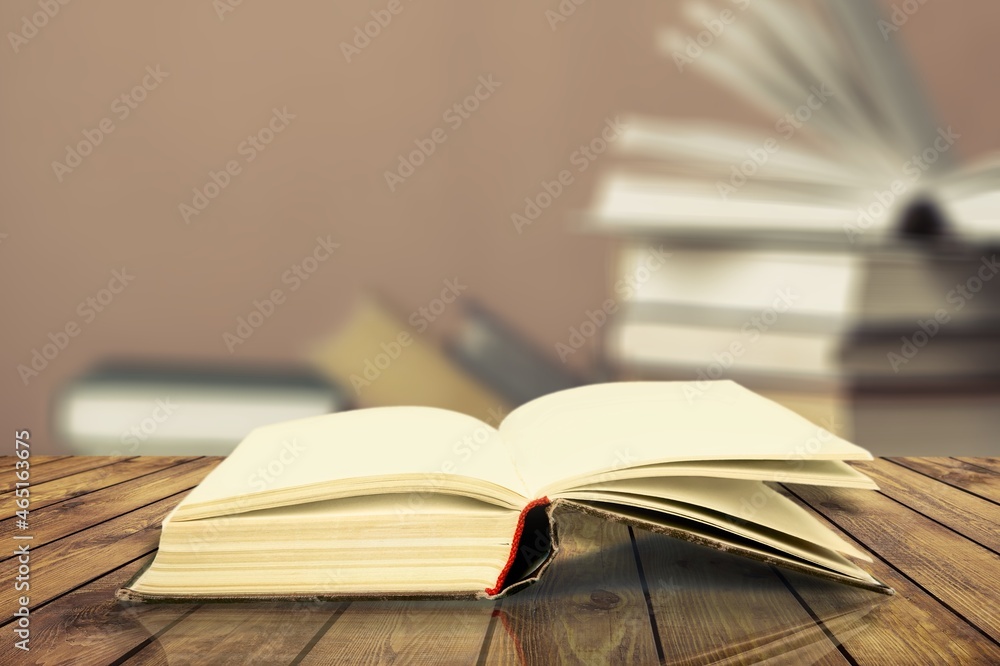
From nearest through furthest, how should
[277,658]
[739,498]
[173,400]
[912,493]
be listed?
[277,658]
[739,498]
[912,493]
[173,400]

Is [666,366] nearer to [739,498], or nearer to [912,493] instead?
[912,493]

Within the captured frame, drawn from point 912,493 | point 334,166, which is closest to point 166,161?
point 334,166

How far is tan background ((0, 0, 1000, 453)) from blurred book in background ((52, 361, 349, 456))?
0.10ft

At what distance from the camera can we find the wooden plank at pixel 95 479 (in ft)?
2.89

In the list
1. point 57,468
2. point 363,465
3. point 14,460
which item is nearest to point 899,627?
point 363,465

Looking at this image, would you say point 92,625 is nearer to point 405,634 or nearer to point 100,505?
point 405,634

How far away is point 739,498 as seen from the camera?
0.56 meters

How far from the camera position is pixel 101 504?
83cm

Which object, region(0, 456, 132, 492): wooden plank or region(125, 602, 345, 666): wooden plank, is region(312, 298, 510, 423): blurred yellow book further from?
region(125, 602, 345, 666): wooden plank

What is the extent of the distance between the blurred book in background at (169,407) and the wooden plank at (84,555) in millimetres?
519

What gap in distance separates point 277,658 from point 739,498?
0.33 metres

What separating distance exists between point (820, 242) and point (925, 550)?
2.36 ft

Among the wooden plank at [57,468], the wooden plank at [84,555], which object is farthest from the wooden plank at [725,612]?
the wooden plank at [57,468]

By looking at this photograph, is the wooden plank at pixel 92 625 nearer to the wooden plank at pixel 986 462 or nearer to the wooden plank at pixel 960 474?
the wooden plank at pixel 960 474
